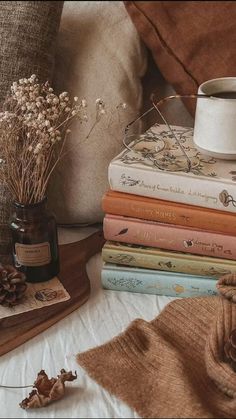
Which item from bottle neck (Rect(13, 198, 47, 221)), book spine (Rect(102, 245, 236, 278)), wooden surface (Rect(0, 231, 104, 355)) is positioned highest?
bottle neck (Rect(13, 198, 47, 221))

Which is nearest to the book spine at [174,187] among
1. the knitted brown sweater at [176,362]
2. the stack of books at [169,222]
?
the stack of books at [169,222]

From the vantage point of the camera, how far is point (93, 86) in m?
1.04

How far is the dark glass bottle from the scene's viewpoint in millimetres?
875

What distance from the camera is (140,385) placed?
2.31 feet

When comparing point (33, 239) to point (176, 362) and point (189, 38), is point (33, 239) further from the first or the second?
point (189, 38)

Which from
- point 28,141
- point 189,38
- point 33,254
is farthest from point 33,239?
point 189,38

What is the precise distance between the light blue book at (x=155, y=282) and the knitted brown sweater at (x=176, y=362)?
36mm

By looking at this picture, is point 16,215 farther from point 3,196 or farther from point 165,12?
point 165,12

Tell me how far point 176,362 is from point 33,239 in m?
0.28

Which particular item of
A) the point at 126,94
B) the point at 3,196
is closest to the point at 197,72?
the point at 126,94

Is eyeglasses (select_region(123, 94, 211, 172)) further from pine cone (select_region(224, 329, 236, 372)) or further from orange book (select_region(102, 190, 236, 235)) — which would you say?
pine cone (select_region(224, 329, 236, 372))

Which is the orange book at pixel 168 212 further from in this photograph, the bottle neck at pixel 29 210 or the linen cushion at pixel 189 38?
the linen cushion at pixel 189 38

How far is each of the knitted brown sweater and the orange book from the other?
8 cm

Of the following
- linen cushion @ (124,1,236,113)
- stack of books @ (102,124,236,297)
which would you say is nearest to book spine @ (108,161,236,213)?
stack of books @ (102,124,236,297)
